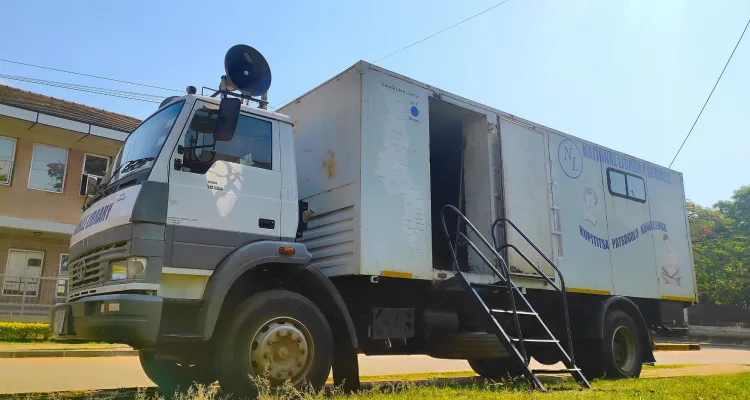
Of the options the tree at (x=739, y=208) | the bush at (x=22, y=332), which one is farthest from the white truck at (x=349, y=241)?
the tree at (x=739, y=208)

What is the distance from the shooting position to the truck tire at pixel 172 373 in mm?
6129

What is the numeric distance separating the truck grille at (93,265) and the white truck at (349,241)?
0.08 feet

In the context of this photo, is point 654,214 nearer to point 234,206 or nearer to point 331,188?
point 331,188

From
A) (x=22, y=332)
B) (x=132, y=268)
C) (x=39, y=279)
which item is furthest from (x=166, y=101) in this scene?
(x=39, y=279)

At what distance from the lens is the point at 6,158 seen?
17.5 m

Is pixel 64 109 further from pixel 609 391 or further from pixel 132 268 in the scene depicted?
pixel 609 391

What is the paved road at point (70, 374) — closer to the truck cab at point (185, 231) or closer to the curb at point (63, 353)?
the curb at point (63, 353)

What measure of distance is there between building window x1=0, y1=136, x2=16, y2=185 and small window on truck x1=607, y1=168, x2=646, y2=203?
1662 centimetres

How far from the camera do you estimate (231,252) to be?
17.5 ft

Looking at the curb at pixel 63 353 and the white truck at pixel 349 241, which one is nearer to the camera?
the white truck at pixel 349 241

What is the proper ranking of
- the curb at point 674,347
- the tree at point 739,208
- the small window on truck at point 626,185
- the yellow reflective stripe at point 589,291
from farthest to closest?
the tree at point 739,208
the curb at point 674,347
the small window on truck at point 626,185
the yellow reflective stripe at point 589,291

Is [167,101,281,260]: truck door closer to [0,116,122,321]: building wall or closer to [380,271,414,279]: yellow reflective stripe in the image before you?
[380,271,414,279]: yellow reflective stripe

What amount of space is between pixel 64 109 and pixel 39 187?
2809 mm

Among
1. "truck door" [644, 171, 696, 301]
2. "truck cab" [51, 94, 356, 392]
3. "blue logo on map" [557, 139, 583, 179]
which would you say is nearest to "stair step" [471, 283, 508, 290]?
"truck cab" [51, 94, 356, 392]
